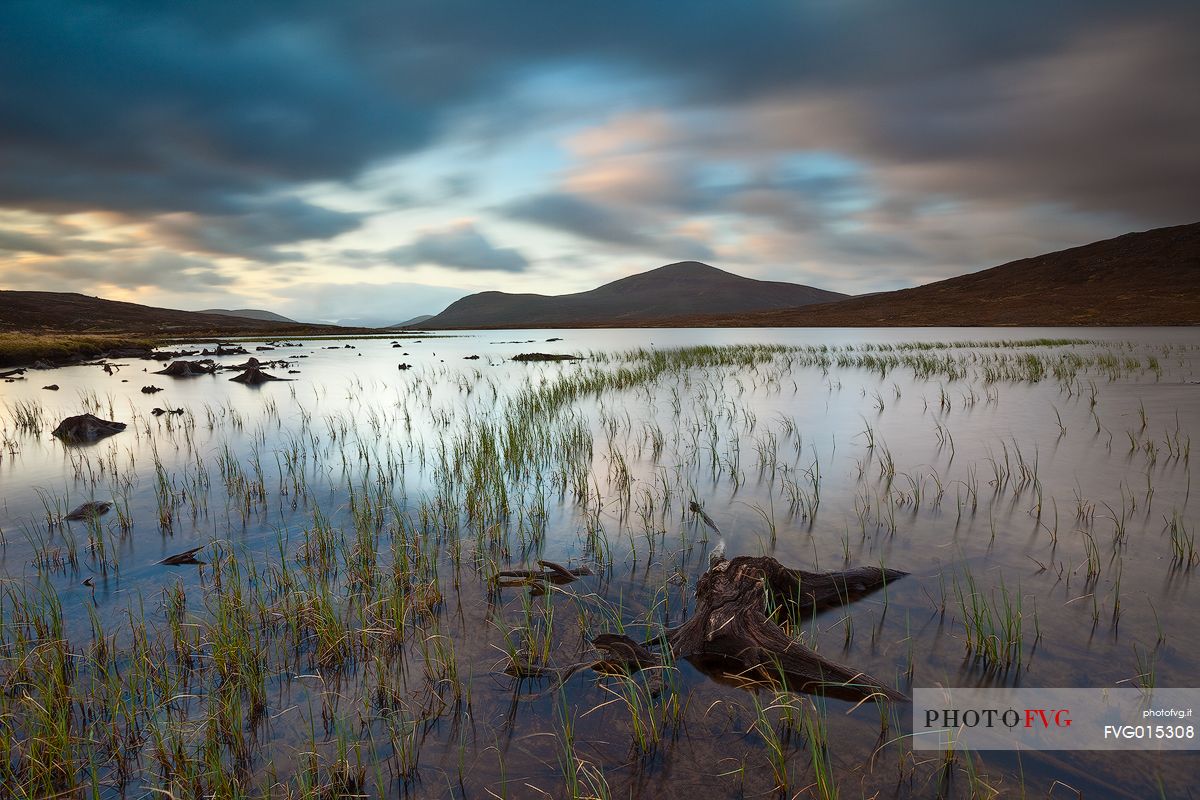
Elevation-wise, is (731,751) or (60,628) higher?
(60,628)

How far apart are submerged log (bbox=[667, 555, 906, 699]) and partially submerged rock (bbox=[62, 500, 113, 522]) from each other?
27.2ft

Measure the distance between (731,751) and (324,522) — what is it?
5.84 meters

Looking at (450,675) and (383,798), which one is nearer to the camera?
(383,798)

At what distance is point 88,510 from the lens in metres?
8.14

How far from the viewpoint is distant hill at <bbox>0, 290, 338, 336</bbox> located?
95.7 meters

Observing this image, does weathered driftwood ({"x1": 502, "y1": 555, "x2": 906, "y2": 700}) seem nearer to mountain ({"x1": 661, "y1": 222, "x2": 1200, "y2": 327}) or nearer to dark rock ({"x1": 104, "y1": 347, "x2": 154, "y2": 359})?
dark rock ({"x1": 104, "y1": 347, "x2": 154, "y2": 359})

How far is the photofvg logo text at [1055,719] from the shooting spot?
351cm

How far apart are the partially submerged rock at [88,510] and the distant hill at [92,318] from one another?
311ft

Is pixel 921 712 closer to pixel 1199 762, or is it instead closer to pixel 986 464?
pixel 1199 762

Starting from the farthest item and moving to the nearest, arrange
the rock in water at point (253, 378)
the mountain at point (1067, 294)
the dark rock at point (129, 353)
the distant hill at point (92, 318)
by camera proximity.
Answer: the mountain at point (1067, 294)
the distant hill at point (92, 318)
the dark rock at point (129, 353)
the rock in water at point (253, 378)

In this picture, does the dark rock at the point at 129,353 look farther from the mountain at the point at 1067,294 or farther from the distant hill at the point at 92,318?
the mountain at the point at 1067,294

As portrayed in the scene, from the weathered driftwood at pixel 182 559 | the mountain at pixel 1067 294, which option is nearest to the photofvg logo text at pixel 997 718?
the weathered driftwood at pixel 182 559

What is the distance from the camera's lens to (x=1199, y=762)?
10.8 feet

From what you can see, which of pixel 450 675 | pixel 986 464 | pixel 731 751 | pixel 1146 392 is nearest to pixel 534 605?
pixel 450 675
